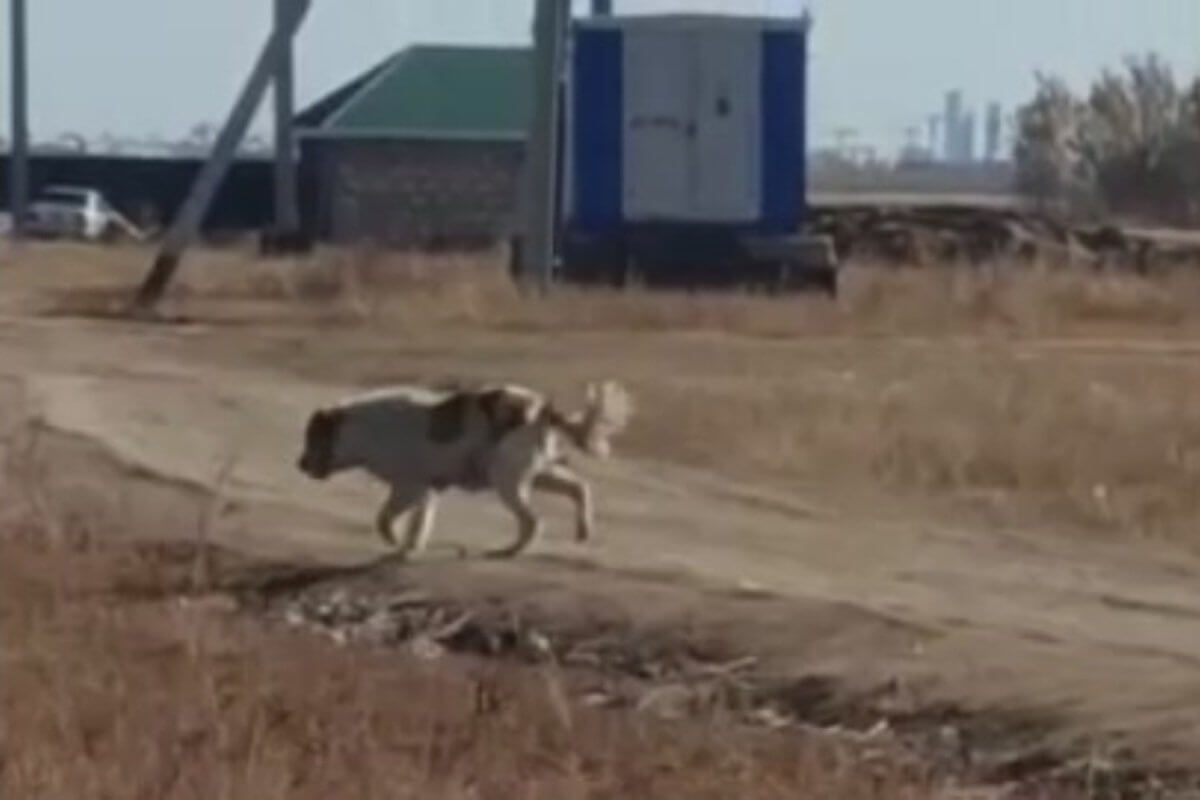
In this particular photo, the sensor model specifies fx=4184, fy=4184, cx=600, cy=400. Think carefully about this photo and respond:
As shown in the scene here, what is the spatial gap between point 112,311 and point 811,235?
28.5ft

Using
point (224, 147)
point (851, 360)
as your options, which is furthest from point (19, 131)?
point (851, 360)

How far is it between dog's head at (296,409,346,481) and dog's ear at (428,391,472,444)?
70cm

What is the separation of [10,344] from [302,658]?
19.9 metres

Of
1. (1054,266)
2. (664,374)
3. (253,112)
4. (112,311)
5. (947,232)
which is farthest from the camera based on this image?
(947,232)

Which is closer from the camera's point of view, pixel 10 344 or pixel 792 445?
pixel 792 445

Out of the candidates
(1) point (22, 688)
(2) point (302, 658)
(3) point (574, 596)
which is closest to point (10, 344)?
(3) point (574, 596)

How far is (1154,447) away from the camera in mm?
24922

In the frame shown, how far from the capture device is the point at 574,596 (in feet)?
60.8

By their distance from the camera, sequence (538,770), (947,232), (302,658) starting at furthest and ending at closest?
1. (947,232)
2. (302,658)
3. (538,770)

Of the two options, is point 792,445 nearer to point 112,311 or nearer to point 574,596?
point 574,596

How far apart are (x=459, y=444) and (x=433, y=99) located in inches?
A: 2418

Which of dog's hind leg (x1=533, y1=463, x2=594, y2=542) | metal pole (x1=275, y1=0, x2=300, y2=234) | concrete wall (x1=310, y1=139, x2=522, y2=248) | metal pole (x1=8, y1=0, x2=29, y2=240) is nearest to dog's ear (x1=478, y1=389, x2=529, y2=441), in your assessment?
dog's hind leg (x1=533, y1=463, x2=594, y2=542)

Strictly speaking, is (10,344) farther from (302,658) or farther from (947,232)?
(947,232)

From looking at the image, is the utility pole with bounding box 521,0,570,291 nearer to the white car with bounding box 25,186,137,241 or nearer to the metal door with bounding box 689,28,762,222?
the metal door with bounding box 689,28,762,222
